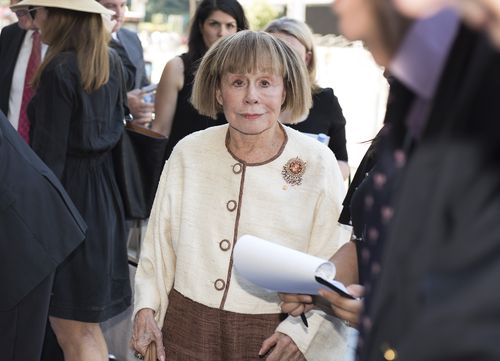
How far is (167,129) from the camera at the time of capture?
4.68m

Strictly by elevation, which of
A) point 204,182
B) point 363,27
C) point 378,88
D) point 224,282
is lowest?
point 378,88

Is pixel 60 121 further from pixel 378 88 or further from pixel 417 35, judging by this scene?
pixel 378 88

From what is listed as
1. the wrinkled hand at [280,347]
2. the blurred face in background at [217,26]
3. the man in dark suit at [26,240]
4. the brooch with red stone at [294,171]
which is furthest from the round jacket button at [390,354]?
the blurred face in background at [217,26]

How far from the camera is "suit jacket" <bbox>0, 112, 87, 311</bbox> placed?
2.92 meters

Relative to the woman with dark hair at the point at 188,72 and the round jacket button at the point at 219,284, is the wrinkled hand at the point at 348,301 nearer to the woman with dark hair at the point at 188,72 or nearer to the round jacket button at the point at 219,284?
the round jacket button at the point at 219,284

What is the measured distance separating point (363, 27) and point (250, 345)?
1.69 meters

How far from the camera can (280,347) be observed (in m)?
2.48

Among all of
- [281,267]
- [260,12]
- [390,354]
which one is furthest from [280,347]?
[260,12]

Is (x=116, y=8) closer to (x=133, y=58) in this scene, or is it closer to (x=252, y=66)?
(x=133, y=58)

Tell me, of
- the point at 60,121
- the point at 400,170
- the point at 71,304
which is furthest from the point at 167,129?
the point at 400,170

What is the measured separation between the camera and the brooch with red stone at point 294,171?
261 cm

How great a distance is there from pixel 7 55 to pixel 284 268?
3.46 meters

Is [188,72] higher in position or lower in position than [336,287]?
lower

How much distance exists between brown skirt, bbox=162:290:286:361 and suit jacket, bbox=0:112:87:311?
63 cm
